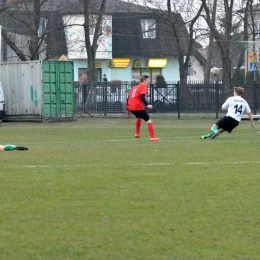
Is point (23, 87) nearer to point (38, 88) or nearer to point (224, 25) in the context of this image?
point (38, 88)

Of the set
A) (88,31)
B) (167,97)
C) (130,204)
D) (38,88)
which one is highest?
(88,31)

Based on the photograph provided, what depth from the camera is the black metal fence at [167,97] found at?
36281 millimetres

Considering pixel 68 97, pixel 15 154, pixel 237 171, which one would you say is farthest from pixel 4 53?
pixel 237 171

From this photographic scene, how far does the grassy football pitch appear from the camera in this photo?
6574 mm

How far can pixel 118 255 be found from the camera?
629 centimetres

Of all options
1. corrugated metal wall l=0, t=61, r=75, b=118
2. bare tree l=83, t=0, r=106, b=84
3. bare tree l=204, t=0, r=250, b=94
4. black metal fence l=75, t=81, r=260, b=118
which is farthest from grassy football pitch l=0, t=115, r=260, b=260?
bare tree l=204, t=0, r=250, b=94

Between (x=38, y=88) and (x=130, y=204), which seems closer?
(x=130, y=204)

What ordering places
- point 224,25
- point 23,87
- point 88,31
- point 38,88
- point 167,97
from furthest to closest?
point 224,25 → point 88,31 → point 167,97 → point 23,87 → point 38,88

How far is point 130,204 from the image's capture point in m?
8.73

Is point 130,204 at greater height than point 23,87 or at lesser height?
lesser

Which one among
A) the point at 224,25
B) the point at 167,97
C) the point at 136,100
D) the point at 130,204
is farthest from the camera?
the point at 224,25

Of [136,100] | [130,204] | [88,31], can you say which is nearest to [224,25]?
[88,31]

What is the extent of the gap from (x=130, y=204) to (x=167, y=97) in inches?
1110

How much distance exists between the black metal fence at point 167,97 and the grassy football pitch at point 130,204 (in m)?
20.6
